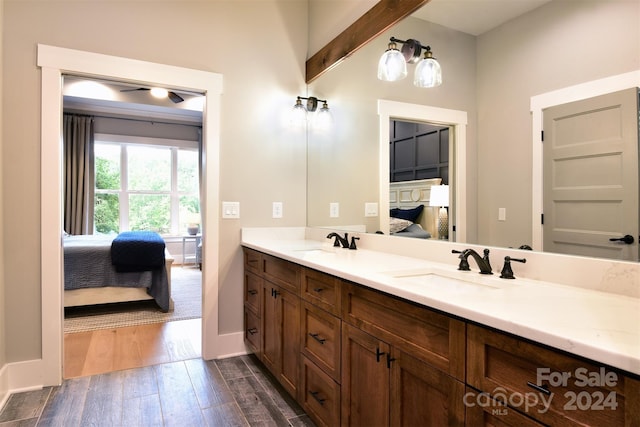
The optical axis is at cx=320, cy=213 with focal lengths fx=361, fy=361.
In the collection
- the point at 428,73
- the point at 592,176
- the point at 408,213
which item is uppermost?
the point at 428,73

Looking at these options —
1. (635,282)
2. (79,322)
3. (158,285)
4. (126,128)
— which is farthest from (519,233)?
(126,128)

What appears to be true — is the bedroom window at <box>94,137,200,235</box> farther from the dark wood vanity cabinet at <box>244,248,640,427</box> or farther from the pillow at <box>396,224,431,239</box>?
the pillow at <box>396,224,431,239</box>

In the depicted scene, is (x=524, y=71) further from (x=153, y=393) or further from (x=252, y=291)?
(x=153, y=393)

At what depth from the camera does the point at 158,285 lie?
12.7 ft

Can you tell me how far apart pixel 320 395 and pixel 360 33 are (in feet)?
6.91

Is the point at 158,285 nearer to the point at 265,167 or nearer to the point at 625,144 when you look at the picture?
the point at 265,167

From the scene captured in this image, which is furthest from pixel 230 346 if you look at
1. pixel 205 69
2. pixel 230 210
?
pixel 205 69

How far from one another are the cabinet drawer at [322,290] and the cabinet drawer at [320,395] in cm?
31

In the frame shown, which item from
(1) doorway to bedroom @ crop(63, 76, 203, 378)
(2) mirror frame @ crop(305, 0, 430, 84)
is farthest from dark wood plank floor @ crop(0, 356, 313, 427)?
(2) mirror frame @ crop(305, 0, 430, 84)

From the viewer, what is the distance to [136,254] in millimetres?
3797

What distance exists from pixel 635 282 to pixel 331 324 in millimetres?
1050

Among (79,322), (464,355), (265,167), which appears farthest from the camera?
(79,322)

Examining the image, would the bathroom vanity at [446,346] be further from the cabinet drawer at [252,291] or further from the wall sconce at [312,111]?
the wall sconce at [312,111]

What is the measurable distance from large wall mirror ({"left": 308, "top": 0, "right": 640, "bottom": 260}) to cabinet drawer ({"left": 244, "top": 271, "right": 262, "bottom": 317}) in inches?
32.9
